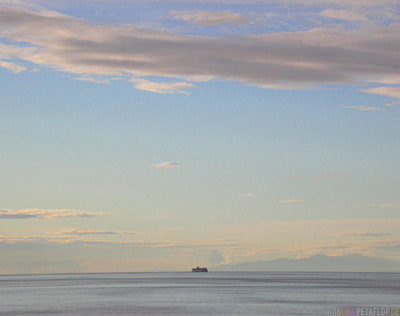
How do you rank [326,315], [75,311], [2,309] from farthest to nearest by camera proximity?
[2,309] → [75,311] → [326,315]

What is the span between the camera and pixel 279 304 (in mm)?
152500

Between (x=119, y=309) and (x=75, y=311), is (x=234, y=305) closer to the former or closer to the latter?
(x=119, y=309)

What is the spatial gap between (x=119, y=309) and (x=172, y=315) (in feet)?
71.1

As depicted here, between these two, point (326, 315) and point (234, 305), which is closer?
point (326, 315)

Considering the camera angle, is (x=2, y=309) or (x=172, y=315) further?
(x=2, y=309)

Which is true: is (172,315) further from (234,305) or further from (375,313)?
(375,313)

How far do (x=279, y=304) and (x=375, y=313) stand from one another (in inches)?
1293

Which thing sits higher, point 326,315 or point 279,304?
point 279,304

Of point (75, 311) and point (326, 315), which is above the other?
point (75, 311)

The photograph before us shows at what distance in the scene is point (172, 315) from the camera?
402 feet

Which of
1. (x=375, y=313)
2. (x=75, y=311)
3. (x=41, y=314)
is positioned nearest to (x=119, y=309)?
(x=75, y=311)

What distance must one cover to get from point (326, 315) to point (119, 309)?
47.8m

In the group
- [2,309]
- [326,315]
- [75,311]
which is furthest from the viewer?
[2,309]

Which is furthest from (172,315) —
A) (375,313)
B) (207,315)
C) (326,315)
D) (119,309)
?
(375,313)
